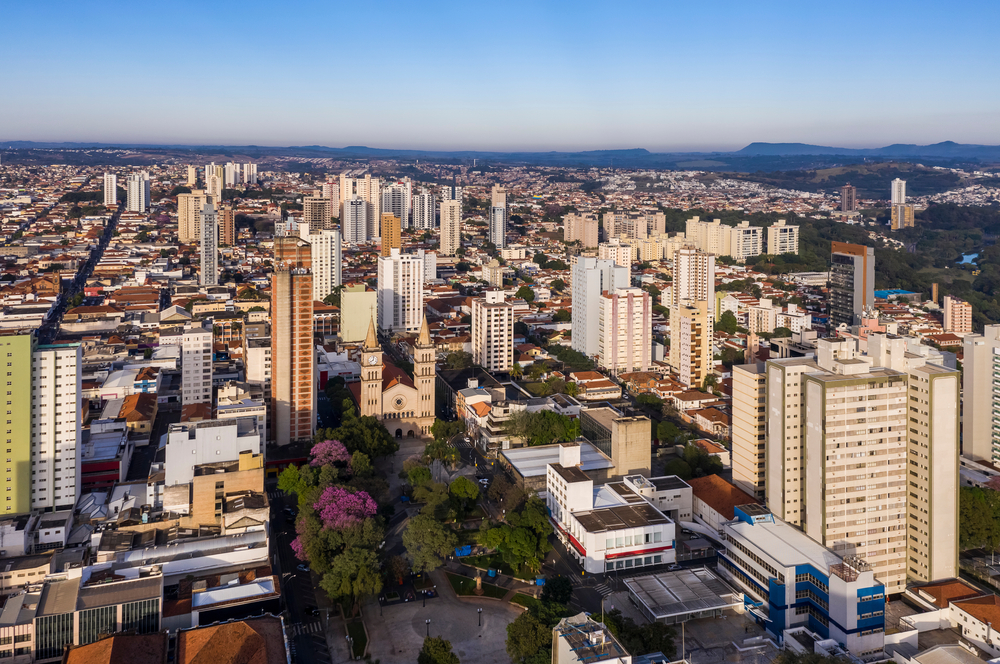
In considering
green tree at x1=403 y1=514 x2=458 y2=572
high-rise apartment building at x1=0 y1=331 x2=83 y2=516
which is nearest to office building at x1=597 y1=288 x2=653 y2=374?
green tree at x1=403 y1=514 x2=458 y2=572

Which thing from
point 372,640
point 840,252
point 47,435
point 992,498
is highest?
point 840,252

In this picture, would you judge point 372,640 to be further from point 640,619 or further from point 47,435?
point 47,435

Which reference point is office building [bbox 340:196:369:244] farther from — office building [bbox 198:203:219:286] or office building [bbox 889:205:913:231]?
office building [bbox 889:205:913:231]

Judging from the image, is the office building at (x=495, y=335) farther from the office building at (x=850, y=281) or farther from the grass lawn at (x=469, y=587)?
the grass lawn at (x=469, y=587)

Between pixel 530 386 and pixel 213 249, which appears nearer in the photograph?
pixel 530 386

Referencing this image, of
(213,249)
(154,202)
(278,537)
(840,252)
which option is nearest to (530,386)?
(278,537)

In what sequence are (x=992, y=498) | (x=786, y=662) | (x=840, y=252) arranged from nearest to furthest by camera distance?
(x=786, y=662)
(x=992, y=498)
(x=840, y=252)
